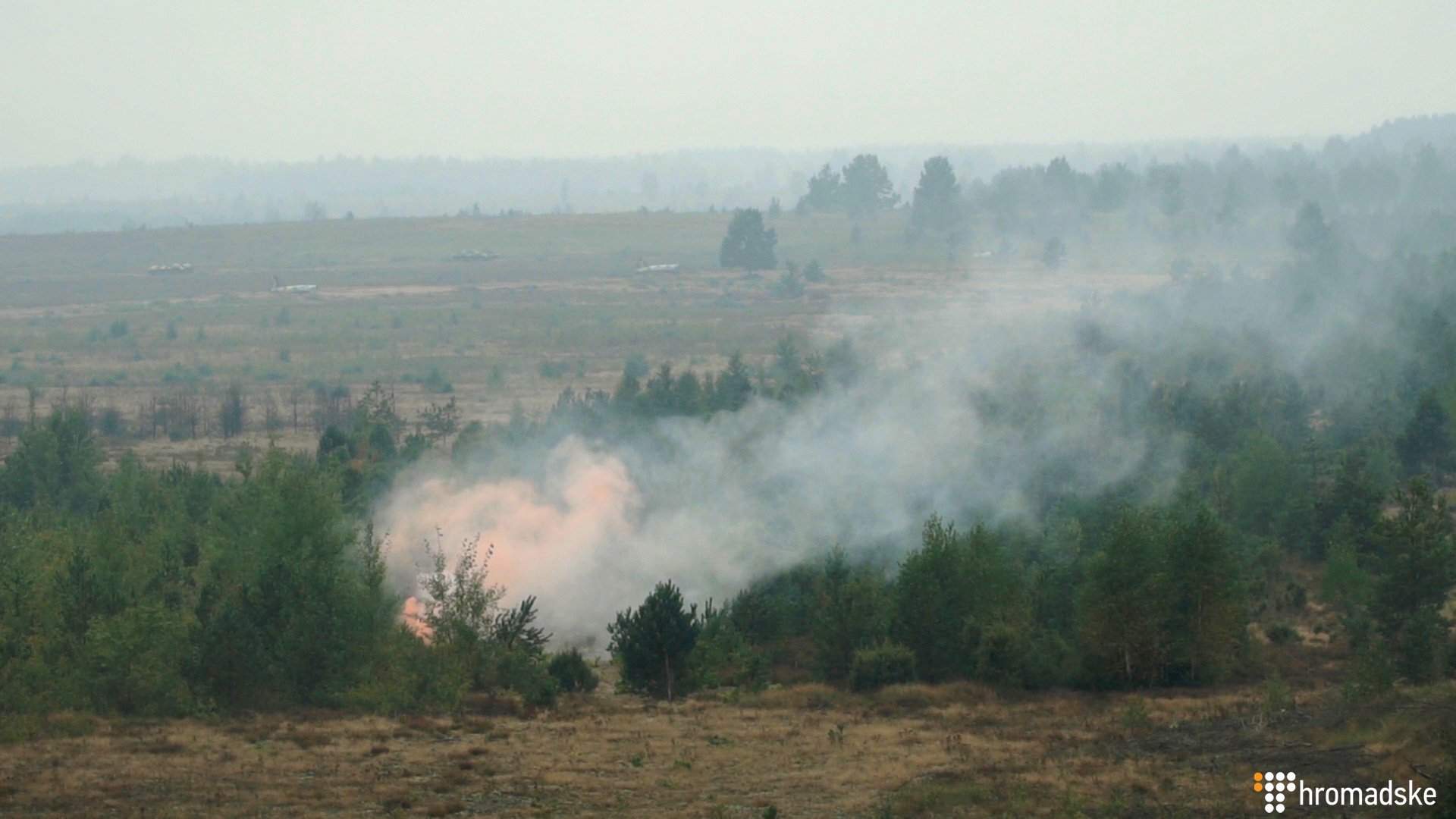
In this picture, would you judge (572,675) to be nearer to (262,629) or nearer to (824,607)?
(824,607)

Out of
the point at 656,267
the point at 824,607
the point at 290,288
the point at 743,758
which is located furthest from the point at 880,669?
the point at 290,288

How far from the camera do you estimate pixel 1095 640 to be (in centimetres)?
4009

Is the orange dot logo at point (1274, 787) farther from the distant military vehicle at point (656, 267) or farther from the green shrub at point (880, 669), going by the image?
the distant military vehicle at point (656, 267)

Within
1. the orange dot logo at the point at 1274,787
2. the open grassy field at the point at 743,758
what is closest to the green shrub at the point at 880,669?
the open grassy field at the point at 743,758

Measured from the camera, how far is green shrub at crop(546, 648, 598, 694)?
4169 centimetres

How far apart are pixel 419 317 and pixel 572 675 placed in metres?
108

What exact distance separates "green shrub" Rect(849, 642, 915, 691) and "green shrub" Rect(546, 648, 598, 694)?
23.8 feet

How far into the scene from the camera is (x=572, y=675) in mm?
42000

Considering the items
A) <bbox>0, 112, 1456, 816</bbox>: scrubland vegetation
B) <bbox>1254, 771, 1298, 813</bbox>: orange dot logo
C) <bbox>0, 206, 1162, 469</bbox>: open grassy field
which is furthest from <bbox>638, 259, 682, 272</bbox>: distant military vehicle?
<bbox>1254, 771, 1298, 813</bbox>: orange dot logo

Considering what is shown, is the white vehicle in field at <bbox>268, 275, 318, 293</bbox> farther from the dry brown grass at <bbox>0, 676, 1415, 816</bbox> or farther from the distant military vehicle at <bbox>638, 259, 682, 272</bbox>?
the dry brown grass at <bbox>0, 676, 1415, 816</bbox>

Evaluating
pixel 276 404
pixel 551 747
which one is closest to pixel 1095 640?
pixel 551 747

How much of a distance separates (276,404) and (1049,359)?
50.7 meters

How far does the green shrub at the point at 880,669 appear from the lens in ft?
132

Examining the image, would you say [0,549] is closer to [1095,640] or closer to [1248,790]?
[1095,640]
